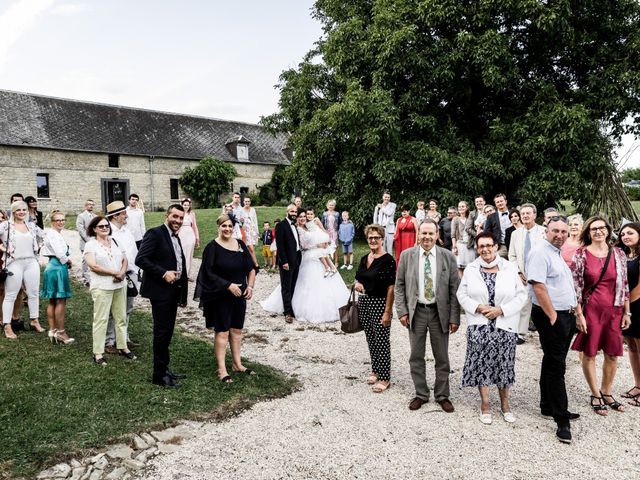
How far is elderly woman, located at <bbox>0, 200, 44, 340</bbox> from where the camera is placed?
6992 mm

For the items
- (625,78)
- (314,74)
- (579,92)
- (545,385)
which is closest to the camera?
(545,385)

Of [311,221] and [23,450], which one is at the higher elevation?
[311,221]

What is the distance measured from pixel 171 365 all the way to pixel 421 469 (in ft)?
12.1

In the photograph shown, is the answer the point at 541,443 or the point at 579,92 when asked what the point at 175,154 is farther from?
Result: the point at 541,443

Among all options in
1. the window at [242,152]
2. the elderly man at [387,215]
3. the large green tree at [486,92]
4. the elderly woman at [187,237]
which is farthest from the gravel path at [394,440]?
the window at [242,152]

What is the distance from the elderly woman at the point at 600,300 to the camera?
497 centimetres

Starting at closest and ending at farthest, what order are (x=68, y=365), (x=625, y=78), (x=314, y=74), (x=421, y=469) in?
(x=421, y=469)
(x=68, y=365)
(x=625, y=78)
(x=314, y=74)

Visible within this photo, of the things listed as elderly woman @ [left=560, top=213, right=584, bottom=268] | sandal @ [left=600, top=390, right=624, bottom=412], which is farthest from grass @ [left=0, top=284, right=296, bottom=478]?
elderly woman @ [left=560, top=213, right=584, bottom=268]

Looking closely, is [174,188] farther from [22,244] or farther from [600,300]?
[600,300]

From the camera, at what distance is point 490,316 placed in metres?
4.57

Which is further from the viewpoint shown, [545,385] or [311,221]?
[311,221]

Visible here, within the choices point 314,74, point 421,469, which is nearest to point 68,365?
point 421,469

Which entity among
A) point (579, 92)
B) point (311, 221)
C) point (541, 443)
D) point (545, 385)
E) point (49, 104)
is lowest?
point (541, 443)

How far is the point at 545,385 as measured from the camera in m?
4.91
